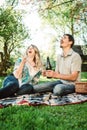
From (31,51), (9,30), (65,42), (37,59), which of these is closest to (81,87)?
(65,42)

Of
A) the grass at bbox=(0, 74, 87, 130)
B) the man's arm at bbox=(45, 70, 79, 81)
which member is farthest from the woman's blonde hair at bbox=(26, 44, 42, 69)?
the grass at bbox=(0, 74, 87, 130)

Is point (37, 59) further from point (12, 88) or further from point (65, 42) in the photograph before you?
point (12, 88)

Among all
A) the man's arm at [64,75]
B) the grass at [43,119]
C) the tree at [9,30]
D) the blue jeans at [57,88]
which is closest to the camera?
the grass at [43,119]

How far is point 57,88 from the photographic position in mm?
7961

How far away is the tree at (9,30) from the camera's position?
90.2 feet

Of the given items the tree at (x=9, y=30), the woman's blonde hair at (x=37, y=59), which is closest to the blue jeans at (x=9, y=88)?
the woman's blonde hair at (x=37, y=59)

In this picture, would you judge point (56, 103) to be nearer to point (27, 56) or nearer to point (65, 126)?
point (27, 56)

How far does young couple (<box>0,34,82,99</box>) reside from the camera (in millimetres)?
8116

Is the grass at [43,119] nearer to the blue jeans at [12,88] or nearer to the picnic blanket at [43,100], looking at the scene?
the picnic blanket at [43,100]

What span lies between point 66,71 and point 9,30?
20.9 meters

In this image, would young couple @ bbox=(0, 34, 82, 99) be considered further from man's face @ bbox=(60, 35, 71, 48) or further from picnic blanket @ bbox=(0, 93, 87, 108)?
picnic blanket @ bbox=(0, 93, 87, 108)

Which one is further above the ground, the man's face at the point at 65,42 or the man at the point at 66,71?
the man's face at the point at 65,42

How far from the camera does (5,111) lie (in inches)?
223

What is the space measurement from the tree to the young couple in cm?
Answer: 1626
